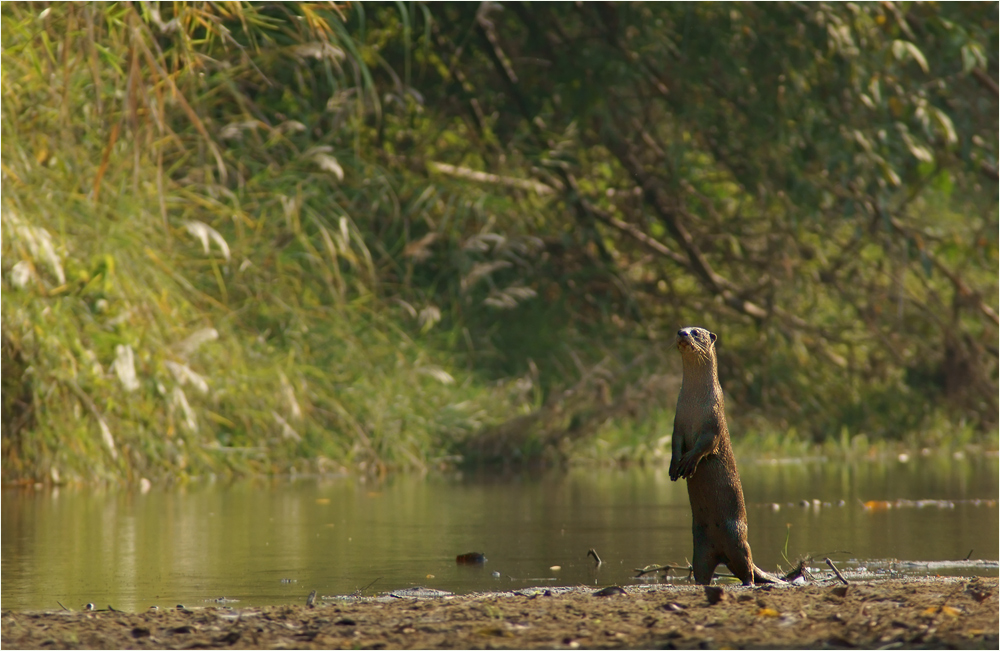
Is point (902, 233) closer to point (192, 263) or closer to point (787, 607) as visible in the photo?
point (192, 263)

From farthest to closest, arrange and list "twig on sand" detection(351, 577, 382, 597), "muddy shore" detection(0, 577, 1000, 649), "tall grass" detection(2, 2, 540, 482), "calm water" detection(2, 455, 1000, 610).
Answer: "tall grass" detection(2, 2, 540, 482)
"calm water" detection(2, 455, 1000, 610)
"twig on sand" detection(351, 577, 382, 597)
"muddy shore" detection(0, 577, 1000, 649)

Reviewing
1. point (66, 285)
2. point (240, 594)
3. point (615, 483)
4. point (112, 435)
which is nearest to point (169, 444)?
point (112, 435)

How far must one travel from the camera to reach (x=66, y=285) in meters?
10.0

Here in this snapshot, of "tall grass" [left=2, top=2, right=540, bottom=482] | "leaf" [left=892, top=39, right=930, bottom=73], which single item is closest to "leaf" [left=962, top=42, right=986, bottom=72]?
"leaf" [left=892, top=39, right=930, bottom=73]

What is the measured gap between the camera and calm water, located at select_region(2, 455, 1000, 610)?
5.62 m

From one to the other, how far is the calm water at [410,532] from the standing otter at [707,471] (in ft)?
1.68

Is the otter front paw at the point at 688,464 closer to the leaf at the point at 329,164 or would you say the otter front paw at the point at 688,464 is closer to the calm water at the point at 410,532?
the calm water at the point at 410,532

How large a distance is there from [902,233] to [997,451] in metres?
2.32

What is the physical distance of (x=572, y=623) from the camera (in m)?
4.20

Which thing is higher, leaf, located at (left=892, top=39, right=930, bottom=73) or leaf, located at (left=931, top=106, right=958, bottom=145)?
leaf, located at (left=892, top=39, right=930, bottom=73)

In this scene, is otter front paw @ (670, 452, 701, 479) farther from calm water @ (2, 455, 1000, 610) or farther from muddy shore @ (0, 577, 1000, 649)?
calm water @ (2, 455, 1000, 610)

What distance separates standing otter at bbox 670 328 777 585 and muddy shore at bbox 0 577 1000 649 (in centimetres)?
38

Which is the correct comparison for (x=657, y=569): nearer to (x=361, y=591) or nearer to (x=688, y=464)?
(x=688, y=464)

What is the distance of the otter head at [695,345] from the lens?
515 centimetres
